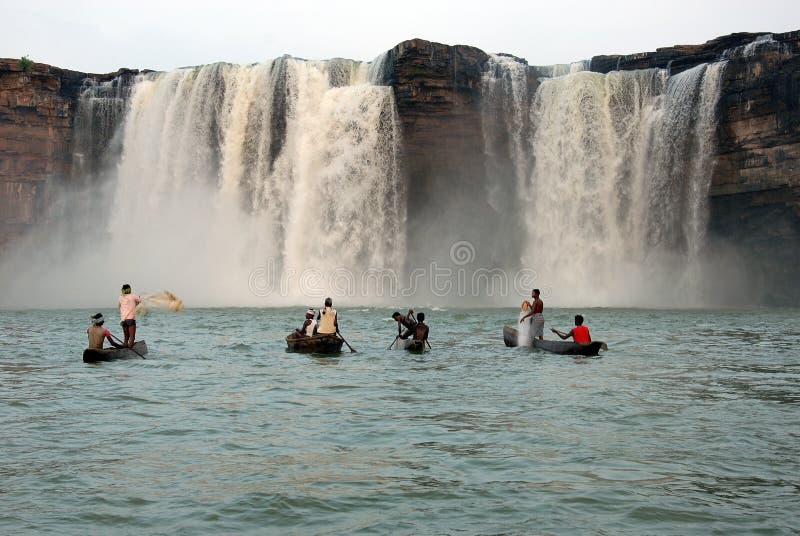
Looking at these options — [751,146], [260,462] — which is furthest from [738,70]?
[260,462]

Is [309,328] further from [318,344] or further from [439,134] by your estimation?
[439,134]

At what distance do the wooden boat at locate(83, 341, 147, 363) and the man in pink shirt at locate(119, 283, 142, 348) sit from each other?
187 millimetres

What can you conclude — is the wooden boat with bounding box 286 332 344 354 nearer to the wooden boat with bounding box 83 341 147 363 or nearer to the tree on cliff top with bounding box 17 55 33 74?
the wooden boat with bounding box 83 341 147 363

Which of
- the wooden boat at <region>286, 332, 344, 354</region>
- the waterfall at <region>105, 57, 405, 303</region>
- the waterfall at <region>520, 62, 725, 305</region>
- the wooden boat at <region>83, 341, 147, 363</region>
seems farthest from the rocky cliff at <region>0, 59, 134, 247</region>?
the wooden boat at <region>286, 332, 344, 354</region>

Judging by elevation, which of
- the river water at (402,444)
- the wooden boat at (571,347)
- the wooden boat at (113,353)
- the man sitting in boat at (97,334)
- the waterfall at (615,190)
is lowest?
the river water at (402,444)

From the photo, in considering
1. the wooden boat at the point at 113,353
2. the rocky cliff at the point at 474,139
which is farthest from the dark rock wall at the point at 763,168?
the wooden boat at the point at 113,353

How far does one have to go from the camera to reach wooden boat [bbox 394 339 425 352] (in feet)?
64.5

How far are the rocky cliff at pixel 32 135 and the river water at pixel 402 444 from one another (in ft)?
113

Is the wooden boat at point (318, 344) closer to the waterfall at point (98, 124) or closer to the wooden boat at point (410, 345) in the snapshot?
the wooden boat at point (410, 345)

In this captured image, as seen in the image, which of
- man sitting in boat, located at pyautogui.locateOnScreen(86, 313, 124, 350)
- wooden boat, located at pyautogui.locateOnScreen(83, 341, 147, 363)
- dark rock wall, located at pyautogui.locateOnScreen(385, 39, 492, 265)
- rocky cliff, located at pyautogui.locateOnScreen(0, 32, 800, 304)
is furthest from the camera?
dark rock wall, located at pyautogui.locateOnScreen(385, 39, 492, 265)

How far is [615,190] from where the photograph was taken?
43438 mm

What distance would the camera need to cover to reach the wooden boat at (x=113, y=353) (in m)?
17.2

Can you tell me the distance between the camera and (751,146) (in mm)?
38875

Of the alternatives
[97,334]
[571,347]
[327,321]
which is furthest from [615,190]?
[97,334]
